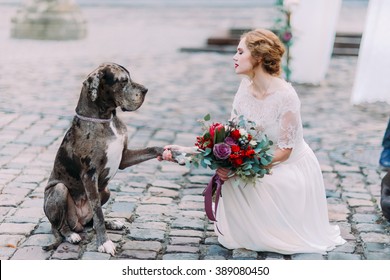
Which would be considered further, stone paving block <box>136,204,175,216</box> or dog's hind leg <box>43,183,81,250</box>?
stone paving block <box>136,204,175,216</box>

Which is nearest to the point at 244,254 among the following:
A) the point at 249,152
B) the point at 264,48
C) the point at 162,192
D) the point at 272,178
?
the point at 272,178

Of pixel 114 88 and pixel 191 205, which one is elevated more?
pixel 114 88

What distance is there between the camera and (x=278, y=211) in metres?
5.22

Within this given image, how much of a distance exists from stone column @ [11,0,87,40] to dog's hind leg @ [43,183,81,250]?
11484 millimetres

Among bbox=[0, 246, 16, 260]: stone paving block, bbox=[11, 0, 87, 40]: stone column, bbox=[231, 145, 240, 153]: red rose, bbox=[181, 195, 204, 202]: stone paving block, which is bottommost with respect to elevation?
bbox=[11, 0, 87, 40]: stone column

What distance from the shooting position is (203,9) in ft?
76.4

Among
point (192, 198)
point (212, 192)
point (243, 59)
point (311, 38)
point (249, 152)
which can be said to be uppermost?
point (243, 59)

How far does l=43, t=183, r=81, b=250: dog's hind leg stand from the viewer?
16.8 ft

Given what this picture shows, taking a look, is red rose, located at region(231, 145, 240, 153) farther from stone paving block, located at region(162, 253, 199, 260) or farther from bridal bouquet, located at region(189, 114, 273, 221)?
stone paving block, located at region(162, 253, 199, 260)

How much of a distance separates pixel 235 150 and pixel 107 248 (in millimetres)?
1130

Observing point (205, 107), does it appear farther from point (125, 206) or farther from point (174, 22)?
point (174, 22)

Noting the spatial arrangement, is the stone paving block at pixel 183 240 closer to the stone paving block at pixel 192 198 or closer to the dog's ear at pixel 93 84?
the stone paving block at pixel 192 198

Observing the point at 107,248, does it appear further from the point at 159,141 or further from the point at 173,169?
the point at 159,141

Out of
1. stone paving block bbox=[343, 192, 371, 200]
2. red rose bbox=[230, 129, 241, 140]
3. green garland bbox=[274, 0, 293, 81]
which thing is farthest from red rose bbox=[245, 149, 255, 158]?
green garland bbox=[274, 0, 293, 81]
